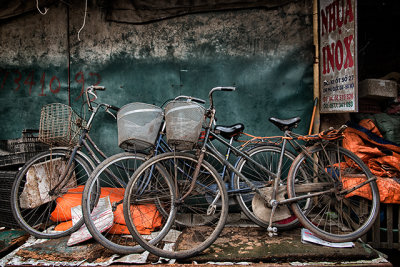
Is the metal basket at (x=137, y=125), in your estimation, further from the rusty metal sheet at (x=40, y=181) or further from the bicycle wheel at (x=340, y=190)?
the bicycle wheel at (x=340, y=190)

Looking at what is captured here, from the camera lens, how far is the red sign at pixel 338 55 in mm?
3568

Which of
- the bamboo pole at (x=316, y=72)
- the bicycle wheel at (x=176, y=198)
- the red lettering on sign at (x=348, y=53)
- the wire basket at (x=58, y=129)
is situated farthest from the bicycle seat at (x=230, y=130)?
the wire basket at (x=58, y=129)

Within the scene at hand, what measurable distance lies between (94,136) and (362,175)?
4449 millimetres

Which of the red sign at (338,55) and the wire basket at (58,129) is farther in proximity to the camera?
the red sign at (338,55)

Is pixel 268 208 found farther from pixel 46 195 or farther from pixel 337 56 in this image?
pixel 46 195

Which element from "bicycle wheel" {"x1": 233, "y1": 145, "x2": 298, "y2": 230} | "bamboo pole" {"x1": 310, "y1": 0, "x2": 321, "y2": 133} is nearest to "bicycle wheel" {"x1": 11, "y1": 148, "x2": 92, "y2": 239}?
"bicycle wheel" {"x1": 233, "y1": 145, "x2": 298, "y2": 230}

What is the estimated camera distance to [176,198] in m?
3.00

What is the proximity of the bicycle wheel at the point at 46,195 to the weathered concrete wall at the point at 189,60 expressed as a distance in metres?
1.05

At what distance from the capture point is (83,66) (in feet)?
15.1

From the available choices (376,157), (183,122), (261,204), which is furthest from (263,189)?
(376,157)

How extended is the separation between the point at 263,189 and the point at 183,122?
5.08ft

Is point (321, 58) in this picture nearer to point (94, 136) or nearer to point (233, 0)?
point (233, 0)

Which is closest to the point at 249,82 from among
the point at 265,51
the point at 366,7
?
the point at 265,51

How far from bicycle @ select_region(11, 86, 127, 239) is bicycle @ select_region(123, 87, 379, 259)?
1.06 meters
